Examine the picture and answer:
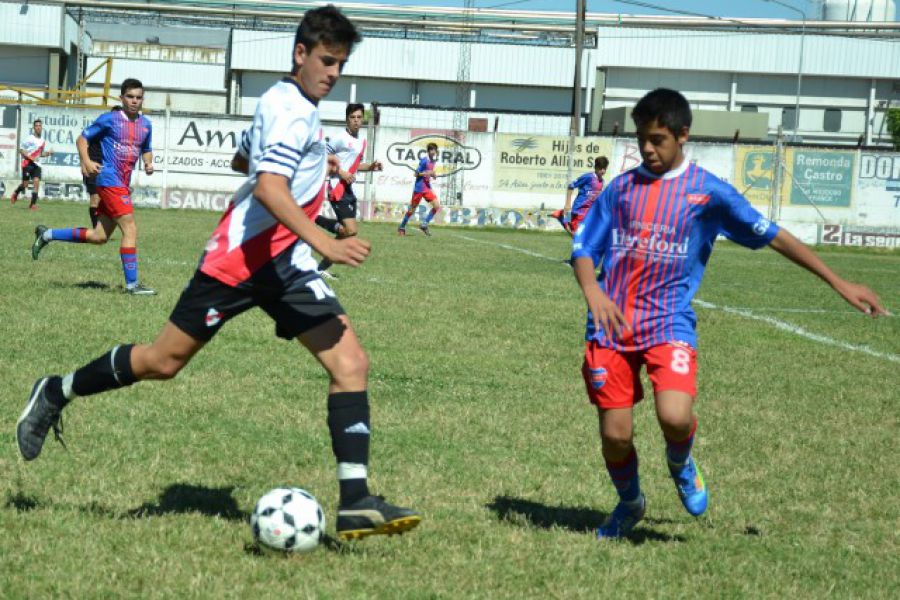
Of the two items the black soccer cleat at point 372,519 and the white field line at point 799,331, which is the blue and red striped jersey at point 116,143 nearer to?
the white field line at point 799,331

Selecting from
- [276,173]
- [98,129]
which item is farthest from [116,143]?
[276,173]

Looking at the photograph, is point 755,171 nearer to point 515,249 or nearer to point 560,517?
point 515,249

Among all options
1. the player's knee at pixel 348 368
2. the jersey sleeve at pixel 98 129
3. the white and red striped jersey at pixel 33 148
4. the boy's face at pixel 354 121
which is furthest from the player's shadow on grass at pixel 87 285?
the white and red striped jersey at pixel 33 148

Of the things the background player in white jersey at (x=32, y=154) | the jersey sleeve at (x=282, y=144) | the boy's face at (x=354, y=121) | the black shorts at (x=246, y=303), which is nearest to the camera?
the jersey sleeve at (x=282, y=144)

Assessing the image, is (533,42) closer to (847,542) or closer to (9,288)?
(9,288)

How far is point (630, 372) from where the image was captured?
174 inches

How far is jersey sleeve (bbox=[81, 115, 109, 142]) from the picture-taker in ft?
37.5

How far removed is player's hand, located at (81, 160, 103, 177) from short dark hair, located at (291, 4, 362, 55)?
744 cm

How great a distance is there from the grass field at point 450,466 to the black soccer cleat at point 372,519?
0.33ft

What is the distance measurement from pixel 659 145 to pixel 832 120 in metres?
65.4

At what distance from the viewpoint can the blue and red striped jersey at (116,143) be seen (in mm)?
11383

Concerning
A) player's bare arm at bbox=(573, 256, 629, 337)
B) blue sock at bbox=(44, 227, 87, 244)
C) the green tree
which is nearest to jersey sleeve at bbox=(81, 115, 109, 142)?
blue sock at bbox=(44, 227, 87, 244)

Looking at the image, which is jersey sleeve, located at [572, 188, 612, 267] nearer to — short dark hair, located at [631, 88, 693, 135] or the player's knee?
short dark hair, located at [631, 88, 693, 135]

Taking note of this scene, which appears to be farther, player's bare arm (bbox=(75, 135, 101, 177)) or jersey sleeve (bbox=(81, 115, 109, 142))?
jersey sleeve (bbox=(81, 115, 109, 142))
